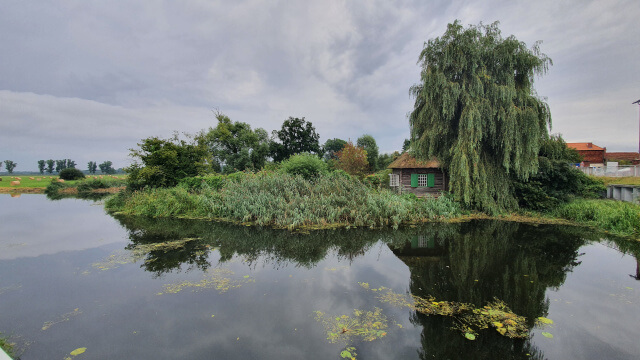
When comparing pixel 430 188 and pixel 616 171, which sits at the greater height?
pixel 616 171

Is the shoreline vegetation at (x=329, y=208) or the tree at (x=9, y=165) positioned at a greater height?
the tree at (x=9, y=165)

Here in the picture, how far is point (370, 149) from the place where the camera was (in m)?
45.5

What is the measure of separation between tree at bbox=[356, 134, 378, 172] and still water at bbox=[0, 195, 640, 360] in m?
30.7

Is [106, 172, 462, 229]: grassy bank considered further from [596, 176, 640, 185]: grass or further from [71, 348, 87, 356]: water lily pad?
[596, 176, 640, 185]: grass

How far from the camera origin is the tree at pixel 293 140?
46188 mm

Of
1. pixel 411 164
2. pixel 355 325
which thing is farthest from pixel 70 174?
pixel 355 325

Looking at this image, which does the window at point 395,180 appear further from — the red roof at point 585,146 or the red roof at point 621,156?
the red roof at point 621,156

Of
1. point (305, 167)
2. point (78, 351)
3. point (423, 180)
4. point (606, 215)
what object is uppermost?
point (305, 167)

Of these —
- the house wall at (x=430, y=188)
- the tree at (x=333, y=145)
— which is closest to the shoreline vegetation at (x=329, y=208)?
the house wall at (x=430, y=188)

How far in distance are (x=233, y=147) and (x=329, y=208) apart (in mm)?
30538

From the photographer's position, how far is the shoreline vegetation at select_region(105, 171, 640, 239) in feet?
38.8

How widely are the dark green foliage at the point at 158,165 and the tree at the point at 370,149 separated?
80.0 ft

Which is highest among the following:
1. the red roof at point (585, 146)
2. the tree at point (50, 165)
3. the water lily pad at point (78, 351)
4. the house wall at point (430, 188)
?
the tree at point (50, 165)

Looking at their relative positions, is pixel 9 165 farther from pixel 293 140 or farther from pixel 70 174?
pixel 293 140
